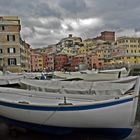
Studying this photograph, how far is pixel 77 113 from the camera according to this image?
662cm

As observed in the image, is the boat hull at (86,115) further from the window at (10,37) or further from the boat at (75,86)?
the window at (10,37)

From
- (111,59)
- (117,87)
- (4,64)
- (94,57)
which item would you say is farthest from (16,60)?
(94,57)

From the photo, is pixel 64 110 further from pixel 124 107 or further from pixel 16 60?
Answer: pixel 16 60

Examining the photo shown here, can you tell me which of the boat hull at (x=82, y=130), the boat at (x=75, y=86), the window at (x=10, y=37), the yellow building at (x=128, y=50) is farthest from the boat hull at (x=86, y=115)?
the yellow building at (x=128, y=50)

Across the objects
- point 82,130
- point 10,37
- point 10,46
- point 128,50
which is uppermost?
point 128,50

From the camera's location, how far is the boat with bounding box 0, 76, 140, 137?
6555 mm

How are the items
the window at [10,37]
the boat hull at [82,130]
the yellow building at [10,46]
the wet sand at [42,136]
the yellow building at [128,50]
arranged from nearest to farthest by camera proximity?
the boat hull at [82,130], the wet sand at [42,136], the yellow building at [10,46], the window at [10,37], the yellow building at [128,50]

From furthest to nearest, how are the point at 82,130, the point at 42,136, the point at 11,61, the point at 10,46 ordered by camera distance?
the point at 11,61
the point at 10,46
the point at 42,136
the point at 82,130

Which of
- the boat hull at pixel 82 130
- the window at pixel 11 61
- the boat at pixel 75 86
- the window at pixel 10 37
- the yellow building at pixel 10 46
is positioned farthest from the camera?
the window at pixel 11 61

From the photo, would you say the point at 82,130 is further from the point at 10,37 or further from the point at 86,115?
the point at 10,37

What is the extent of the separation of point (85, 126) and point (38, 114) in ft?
4.53

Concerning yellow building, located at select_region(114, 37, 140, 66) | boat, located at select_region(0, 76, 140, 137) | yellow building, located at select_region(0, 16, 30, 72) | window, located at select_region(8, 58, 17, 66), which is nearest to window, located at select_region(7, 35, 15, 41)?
yellow building, located at select_region(0, 16, 30, 72)

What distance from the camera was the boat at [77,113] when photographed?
6.55m

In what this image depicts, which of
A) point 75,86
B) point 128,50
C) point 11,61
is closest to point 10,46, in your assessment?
point 11,61
